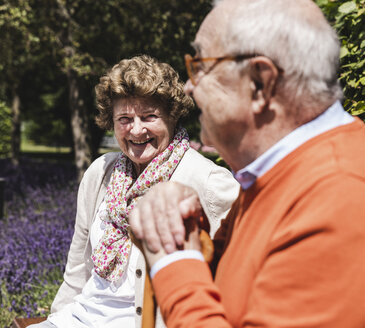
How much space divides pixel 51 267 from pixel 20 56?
9038 millimetres

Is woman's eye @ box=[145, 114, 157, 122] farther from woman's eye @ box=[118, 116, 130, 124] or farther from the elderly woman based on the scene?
woman's eye @ box=[118, 116, 130, 124]

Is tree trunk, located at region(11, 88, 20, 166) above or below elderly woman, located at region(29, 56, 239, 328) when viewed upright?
below

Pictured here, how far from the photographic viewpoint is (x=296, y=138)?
3.82 ft

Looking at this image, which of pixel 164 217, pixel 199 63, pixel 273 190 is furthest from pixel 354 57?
pixel 164 217

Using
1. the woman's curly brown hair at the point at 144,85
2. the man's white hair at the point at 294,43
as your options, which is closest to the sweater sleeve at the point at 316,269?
the man's white hair at the point at 294,43

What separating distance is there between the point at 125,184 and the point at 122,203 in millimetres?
142

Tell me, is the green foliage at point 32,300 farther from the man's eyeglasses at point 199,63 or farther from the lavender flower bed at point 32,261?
the man's eyeglasses at point 199,63

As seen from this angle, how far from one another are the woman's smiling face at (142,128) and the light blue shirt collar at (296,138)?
1.42 meters

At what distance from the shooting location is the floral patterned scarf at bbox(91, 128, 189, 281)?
2.40 m

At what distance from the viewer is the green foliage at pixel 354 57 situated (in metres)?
2.49

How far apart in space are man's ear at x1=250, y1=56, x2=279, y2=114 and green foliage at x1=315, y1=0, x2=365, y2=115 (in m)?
1.37

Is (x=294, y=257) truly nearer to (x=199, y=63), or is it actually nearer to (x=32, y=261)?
(x=199, y=63)

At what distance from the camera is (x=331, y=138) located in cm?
113

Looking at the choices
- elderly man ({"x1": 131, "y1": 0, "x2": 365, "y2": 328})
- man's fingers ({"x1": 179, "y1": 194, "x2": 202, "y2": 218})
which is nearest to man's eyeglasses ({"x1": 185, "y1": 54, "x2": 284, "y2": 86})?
elderly man ({"x1": 131, "y1": 0, "x2": 365, "y2": 328})
